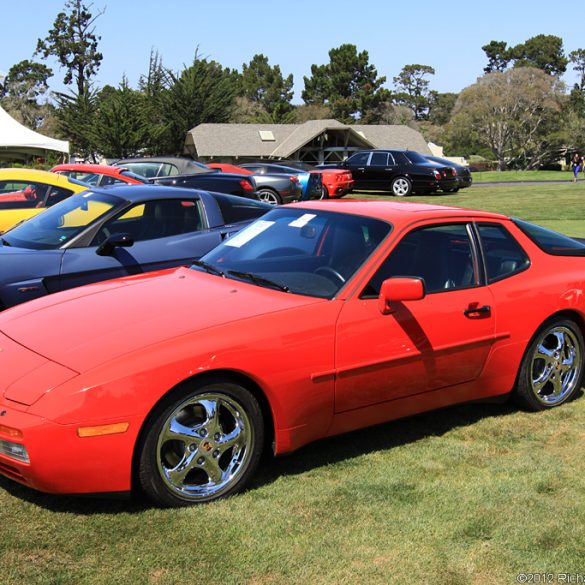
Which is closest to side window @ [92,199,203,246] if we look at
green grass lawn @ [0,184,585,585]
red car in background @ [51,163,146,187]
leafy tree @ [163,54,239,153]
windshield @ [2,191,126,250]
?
windshield @ [2,191,126,250]

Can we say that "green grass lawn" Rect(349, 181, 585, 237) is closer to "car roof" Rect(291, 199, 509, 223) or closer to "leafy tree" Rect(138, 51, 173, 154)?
"car roof" Rect(291, 199, 509, 223)

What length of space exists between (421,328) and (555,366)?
143cm

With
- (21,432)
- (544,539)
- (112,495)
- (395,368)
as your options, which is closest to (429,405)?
(395,368)

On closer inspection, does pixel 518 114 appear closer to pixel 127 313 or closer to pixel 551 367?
pixel 551 367

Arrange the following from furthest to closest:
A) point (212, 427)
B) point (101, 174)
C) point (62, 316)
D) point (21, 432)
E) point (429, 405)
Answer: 1. point (101, 174)
2. point (429, 405)
3. point (62, 316)
4. point (212, 427)
5. point (21, 432)

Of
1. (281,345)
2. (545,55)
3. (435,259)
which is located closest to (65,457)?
(281,345)

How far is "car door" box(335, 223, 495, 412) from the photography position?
13.7ft

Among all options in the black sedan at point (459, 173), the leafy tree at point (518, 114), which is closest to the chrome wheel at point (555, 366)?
the black sedan at point (459, 173)

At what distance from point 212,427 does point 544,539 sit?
5.36 ft

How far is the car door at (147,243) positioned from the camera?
6.61 metres

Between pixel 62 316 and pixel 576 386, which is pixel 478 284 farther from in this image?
pixel 62 316

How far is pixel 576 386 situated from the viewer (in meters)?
5.40

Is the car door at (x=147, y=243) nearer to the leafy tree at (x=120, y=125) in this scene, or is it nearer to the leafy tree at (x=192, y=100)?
the leafy tree at (x=120, y=125)

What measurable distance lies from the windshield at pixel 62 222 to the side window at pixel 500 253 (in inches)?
140
